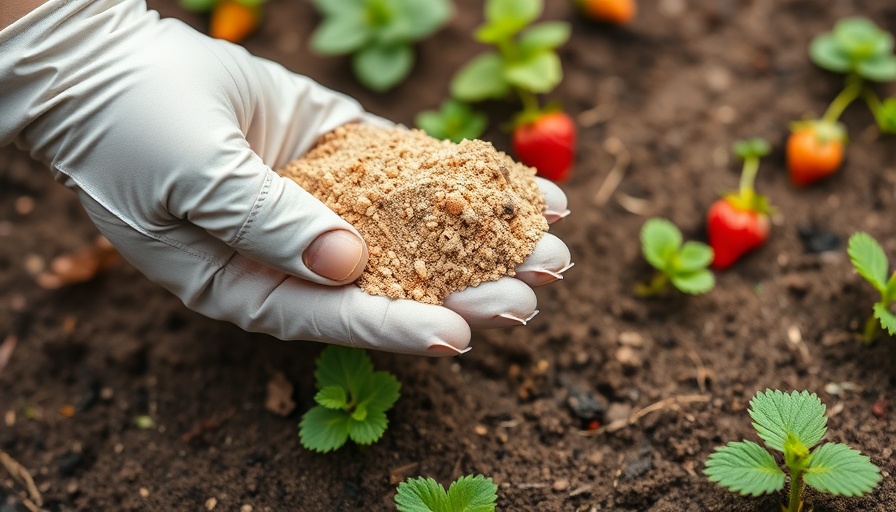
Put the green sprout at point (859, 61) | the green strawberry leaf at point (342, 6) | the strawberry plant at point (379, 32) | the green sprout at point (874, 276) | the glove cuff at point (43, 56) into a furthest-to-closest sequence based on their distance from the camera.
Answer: the green strawberry leaf at point (342, 6), the strawberry plant at point (379, 32), the green sprout at point (859, 61), the green sprout at point (874, 276), the glove cuff at point (43, 56)

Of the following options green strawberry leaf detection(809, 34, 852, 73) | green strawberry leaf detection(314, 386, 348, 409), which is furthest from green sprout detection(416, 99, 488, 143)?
green strawberry leaf detection(809, 34, 852, 73)

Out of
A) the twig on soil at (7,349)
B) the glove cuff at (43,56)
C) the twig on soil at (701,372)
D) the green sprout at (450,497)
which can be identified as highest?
the glove cuff at (43,56)

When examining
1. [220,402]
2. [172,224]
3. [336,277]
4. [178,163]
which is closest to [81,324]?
[220,402]

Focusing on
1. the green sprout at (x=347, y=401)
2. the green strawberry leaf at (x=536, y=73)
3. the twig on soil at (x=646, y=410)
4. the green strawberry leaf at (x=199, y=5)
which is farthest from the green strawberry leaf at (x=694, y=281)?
the green strawberry leaf at (x=199, y=5)

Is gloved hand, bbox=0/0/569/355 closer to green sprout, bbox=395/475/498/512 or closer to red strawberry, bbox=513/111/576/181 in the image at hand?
green sprout, bbox=395/475/498/512

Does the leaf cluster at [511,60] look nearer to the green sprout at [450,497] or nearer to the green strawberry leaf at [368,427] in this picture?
the green strawberry leaf at [368,427]

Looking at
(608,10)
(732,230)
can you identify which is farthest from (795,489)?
(608,10)
